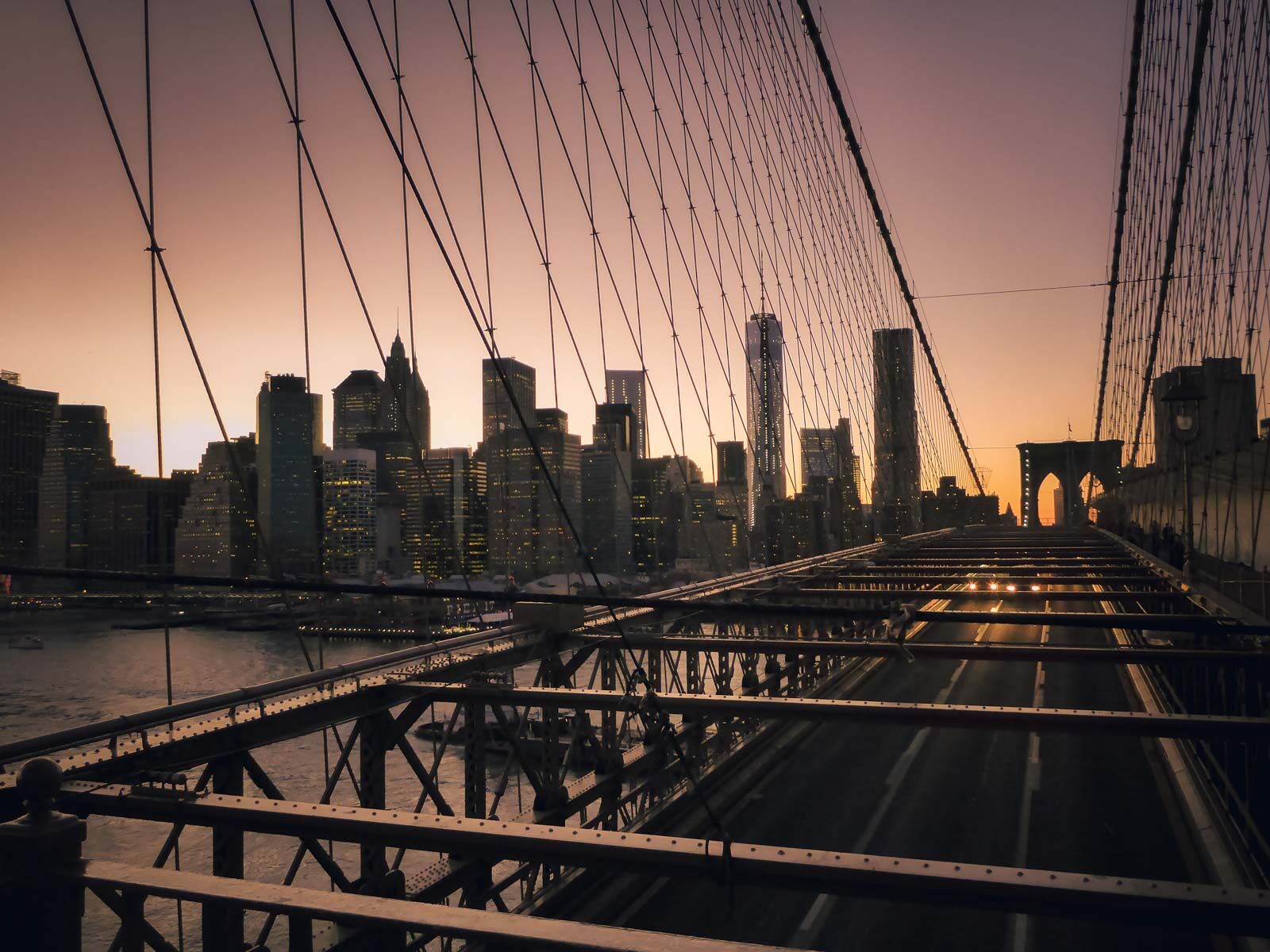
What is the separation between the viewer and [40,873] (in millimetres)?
2564

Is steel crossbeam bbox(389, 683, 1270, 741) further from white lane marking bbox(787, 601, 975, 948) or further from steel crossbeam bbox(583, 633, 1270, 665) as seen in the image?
white lane marking bbox(787, 601, 975, 948)

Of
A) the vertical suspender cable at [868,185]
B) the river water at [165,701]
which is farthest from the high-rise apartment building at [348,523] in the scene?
the vertical suspender cable at [868,185]

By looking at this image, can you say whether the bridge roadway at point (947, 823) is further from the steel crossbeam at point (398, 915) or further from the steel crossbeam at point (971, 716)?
the steel crossbeam at point (398, 915)

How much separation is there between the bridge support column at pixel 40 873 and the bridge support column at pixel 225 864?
51cm

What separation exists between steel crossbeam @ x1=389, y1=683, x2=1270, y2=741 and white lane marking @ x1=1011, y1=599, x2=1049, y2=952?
665 mm

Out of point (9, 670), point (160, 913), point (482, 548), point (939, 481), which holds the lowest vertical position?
point (160, 913)

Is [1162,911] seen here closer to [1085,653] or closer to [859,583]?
[1085,653]

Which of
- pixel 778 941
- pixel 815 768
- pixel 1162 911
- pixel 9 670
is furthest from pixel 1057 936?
pixel 9 670

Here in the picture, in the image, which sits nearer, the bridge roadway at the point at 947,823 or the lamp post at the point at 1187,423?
the bridge roadway at the point at 947,823

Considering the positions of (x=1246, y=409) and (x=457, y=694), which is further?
(x=1246, y=409)

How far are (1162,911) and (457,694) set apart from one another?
4553mm

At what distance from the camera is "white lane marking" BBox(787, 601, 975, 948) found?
1008 centimetres

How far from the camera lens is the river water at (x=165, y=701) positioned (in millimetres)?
44875

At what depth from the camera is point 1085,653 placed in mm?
6914
